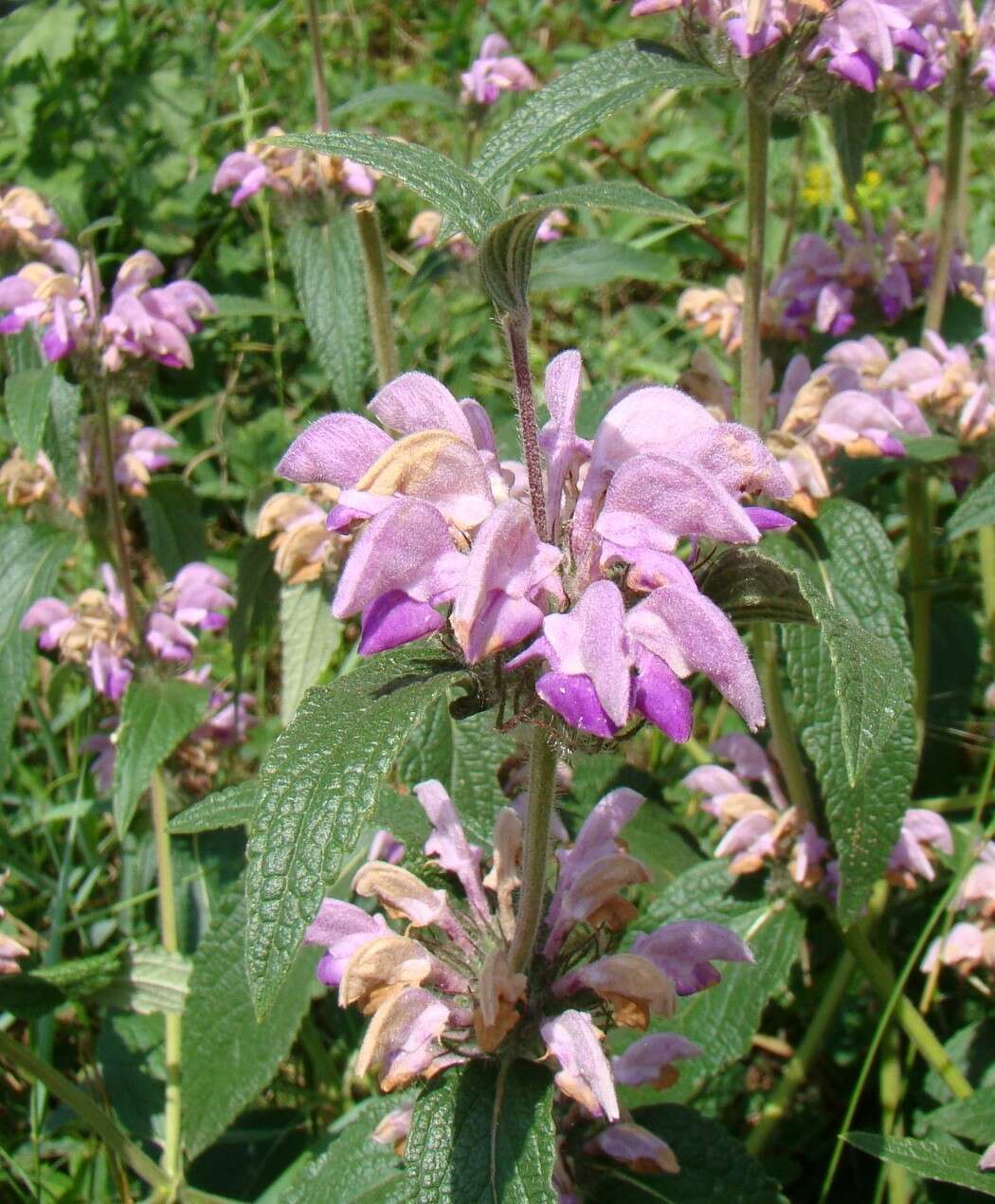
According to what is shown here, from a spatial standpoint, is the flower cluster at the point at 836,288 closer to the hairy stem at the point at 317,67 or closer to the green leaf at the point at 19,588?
the hairy stem at the point at 317,67

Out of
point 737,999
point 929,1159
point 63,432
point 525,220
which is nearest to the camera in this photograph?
point 525,220

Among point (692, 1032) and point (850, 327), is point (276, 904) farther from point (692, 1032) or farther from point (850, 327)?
point (850, 327)

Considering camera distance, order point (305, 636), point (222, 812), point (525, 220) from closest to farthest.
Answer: point (525, 220), point (222, 812), point (305, 636)

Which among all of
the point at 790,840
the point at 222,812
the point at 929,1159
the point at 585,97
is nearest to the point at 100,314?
the point at 585,97

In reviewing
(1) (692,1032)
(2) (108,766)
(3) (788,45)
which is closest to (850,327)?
(3) (788,45)

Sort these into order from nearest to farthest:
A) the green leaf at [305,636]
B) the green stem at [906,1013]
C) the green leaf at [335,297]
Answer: the green stem at [906,1013] → the green leaf at [305,636] → the green leaf at [335,297]

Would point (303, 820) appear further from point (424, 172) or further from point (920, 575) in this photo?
point (920, 575)

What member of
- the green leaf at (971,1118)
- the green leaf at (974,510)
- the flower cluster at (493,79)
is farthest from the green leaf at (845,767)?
the flower cluster at (493,79)
